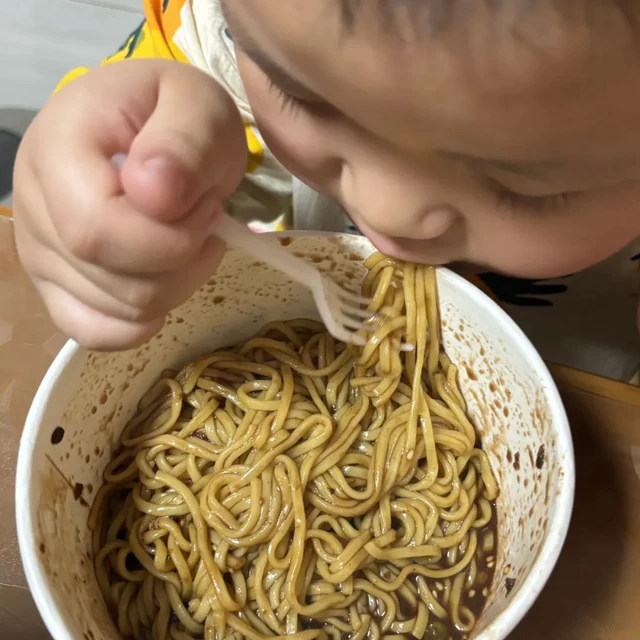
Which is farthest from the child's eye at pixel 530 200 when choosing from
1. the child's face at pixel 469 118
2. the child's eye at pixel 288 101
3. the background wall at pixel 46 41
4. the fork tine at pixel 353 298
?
the background wall at pixel 46 41

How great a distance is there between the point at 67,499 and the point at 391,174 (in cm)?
47

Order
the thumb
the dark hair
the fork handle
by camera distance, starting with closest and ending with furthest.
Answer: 1. the dark hair
2. the thumb
3. the fork handle

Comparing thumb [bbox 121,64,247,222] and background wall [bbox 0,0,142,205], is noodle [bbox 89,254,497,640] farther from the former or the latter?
background wall [bbox 0,0,142,205]

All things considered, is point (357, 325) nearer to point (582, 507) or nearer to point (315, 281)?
point (315, 281)

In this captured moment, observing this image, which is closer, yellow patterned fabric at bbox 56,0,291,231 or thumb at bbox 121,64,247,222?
thumb at bbox 121,64,247,222

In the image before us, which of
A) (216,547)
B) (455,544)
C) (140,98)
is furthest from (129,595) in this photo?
(140,98)

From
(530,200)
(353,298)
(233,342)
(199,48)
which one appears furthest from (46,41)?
(530,200)

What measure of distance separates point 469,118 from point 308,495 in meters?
0.54

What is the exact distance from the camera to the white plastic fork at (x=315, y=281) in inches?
20.6

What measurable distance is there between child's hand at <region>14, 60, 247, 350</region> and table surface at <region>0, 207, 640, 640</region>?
0.88 feet

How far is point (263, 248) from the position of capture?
1.87 ft

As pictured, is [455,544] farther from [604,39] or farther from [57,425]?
[604,39]

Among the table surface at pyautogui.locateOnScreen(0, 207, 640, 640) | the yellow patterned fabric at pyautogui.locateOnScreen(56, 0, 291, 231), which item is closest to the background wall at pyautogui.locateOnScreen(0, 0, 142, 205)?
the yellow patterned fabric at pyautogui.locateOnScreen(56, 0, 291, 231)

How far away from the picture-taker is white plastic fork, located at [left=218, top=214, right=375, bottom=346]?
1.72ft
